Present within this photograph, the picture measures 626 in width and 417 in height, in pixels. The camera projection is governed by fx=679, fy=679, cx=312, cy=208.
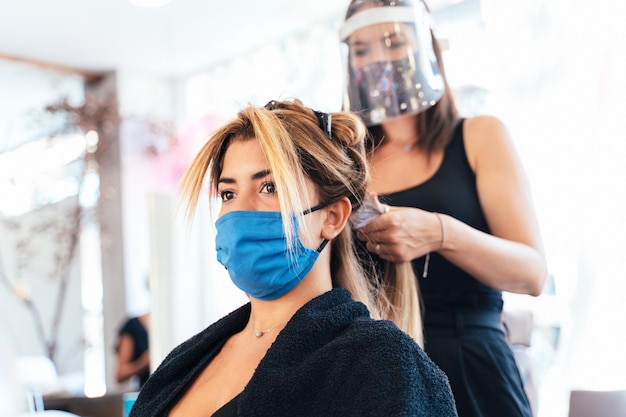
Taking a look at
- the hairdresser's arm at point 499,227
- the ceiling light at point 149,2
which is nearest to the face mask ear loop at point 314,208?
the hairdresser's arm at point 499,227

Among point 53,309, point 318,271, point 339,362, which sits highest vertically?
point 318,271

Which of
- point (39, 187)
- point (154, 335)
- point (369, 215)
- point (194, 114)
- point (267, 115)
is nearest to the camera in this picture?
point (267, 115)

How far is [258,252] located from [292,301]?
0.40ft

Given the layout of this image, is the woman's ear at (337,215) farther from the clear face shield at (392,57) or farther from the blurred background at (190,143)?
the blurred background at (190,143)

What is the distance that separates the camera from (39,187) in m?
4.86

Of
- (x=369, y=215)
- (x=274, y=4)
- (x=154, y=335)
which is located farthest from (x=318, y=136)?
(x=274, y=4)

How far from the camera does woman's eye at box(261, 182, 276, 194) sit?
1114 mm

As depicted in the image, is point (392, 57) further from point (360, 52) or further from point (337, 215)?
point (337, 215)

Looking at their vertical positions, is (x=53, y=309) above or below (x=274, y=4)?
below

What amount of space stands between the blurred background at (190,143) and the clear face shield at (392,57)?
662 millimetres

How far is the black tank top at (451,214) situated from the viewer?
4.60 ft

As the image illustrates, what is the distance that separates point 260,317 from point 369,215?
0.28 metres

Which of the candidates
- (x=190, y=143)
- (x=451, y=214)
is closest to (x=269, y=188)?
(x=451, y=214)

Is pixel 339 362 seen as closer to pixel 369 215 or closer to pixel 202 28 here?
pixel 369 215
